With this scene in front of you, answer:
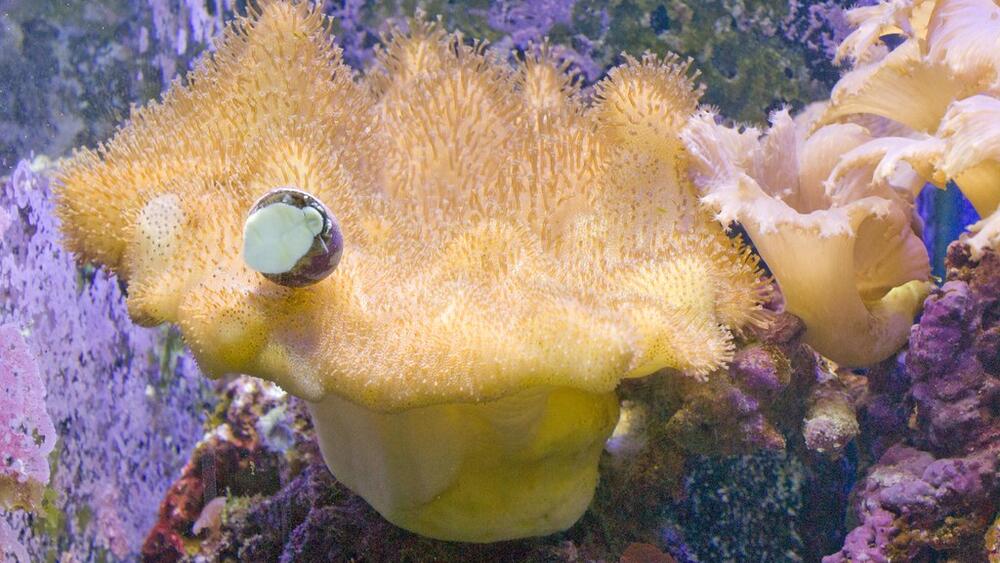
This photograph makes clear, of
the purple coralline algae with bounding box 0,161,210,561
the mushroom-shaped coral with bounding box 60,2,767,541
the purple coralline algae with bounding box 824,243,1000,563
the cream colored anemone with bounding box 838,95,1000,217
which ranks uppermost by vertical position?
the cream colored anemone with bounding box 838,95,1000,217

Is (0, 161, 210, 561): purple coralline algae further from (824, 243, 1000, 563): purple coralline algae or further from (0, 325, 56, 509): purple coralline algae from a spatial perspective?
(824, 243, 1000, 563): purple coralline algae

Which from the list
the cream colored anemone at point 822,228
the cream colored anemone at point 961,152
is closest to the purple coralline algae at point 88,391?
the cream colored anemone at point 822,228

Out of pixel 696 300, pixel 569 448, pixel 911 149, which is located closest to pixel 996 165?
pixel 911 149

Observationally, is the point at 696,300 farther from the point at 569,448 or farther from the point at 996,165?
the point at 996,165

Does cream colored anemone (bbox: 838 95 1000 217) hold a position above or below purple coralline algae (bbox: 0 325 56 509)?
above

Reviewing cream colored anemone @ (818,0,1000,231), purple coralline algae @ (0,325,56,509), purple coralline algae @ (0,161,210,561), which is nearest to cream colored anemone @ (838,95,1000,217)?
cream colored anemone @ (818,0,1000,231)

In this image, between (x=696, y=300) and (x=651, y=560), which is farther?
(x=651, y=560)
